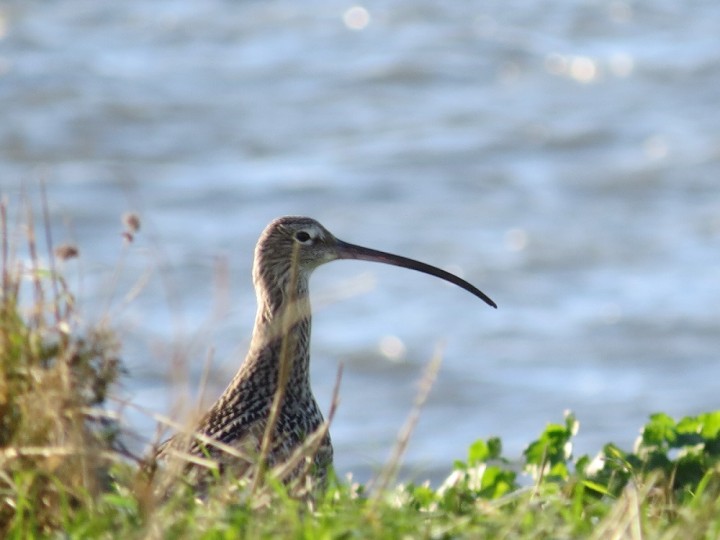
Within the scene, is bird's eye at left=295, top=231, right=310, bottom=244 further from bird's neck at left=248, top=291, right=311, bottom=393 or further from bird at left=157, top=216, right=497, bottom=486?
bird's neck at left=248, top=291, right=311, bottom=393

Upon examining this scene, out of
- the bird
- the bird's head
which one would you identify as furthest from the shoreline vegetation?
the bird's head

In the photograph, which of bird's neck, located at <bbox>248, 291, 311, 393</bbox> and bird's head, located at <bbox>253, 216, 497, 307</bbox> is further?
bird's head, located at <bbox>253, 216, 497, 307</bbox>

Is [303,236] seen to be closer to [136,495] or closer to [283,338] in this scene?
[283,338]

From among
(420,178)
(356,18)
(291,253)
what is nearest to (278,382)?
(291,253)

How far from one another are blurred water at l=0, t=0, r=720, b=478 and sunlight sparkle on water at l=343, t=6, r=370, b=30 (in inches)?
1.7

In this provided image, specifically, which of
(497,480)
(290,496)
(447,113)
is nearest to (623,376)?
(447,113)

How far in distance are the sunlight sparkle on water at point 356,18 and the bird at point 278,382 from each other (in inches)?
602

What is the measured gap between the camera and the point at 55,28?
2078 centimetres

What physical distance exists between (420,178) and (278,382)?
11291mm

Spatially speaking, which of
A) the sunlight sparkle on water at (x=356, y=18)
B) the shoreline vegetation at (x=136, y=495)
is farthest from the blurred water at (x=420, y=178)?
the shoreline vegetation at (x=136, y=495)

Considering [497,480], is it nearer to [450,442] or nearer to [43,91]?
[450,442]

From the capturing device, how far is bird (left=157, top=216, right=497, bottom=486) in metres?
4.57

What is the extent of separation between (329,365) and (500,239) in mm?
3048

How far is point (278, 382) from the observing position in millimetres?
4988
